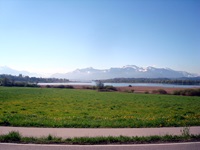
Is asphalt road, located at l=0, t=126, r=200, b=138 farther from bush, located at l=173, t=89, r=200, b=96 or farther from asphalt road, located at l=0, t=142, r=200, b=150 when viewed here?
bush, located at l=173, t=89, r=200, b=96

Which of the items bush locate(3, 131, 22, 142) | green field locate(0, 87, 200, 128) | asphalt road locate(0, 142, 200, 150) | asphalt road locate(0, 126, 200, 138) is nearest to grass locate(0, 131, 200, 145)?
bush locate(3, 131, 22, 142)

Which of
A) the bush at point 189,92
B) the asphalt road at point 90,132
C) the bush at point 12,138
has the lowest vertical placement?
the bush at point 189,92

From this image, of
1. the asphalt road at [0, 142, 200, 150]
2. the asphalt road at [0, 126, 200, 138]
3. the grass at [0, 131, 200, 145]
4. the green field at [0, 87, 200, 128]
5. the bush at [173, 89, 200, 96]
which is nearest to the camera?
the asphalt road at [0, 142, 200, 150]

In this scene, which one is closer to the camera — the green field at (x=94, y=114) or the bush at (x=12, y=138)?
the bush at (x=12, y=138)

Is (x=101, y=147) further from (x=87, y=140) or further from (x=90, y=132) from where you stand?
(x=90, y=132)

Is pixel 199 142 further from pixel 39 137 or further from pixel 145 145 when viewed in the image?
pixel 39 137

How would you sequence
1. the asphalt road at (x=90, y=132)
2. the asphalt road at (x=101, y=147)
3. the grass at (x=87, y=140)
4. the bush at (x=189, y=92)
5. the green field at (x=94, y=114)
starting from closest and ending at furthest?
the asphalt road at (x=101, y=147)
the grass at (x=87, y=140)
the asphalt road at (x=90, y=132)
the green field at (x=94, y=114)
the bush at (x=189, y=92)

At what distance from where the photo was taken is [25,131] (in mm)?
8320

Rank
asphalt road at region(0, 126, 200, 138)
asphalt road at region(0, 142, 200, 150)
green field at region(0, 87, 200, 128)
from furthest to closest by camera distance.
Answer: green field at region(0, 87, 200, 128) < asphalt road at region(0, 126, 200, 138) < asphalt road at region(0, 142, 200, 150)

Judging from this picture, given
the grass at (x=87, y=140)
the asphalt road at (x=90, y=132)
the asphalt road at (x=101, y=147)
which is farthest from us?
the asphalt road at (x=90, y=132)

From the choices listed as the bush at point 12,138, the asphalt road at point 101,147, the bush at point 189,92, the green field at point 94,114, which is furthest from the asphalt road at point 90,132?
the bush at point 189,92

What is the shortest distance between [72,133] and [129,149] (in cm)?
286

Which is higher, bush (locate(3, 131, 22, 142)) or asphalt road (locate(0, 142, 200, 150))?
bush (locate(3, 131, 22, 142))

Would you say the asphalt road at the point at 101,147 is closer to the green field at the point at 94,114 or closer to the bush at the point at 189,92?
the green field at the point at 94,114
